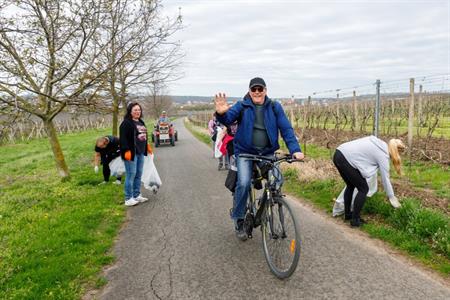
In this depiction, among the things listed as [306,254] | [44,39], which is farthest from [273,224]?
[44,39]

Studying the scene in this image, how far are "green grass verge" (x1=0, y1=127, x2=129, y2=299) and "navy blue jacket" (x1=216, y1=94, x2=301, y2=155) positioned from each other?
7.31ft

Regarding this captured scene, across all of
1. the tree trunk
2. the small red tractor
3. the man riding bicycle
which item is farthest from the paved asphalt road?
the small red tractor

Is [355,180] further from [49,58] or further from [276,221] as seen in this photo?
[49,58]

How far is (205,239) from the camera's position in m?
5.02

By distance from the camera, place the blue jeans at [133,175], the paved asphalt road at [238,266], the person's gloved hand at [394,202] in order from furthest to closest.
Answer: the blue jeans at [133,175]
the person's gloved hand at [394,202]
the paved asphalt road at [238,266]

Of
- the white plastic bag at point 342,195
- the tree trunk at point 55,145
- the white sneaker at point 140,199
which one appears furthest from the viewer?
the tree trunk at point 55,145

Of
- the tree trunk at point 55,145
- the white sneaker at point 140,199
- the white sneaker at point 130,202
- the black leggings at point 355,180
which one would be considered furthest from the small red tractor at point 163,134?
the black leggings at point 355,180

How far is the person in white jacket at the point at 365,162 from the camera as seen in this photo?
493cm

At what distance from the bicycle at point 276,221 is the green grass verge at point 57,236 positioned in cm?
188

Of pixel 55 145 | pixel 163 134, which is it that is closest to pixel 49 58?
pixel 55 145

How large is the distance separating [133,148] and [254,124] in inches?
139

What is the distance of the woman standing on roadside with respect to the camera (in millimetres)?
6855

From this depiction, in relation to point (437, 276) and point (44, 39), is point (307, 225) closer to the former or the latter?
point (437, 276)

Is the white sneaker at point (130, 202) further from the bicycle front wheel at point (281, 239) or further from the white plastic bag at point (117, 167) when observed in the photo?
the bicycle front wheel at point (281, 239)
